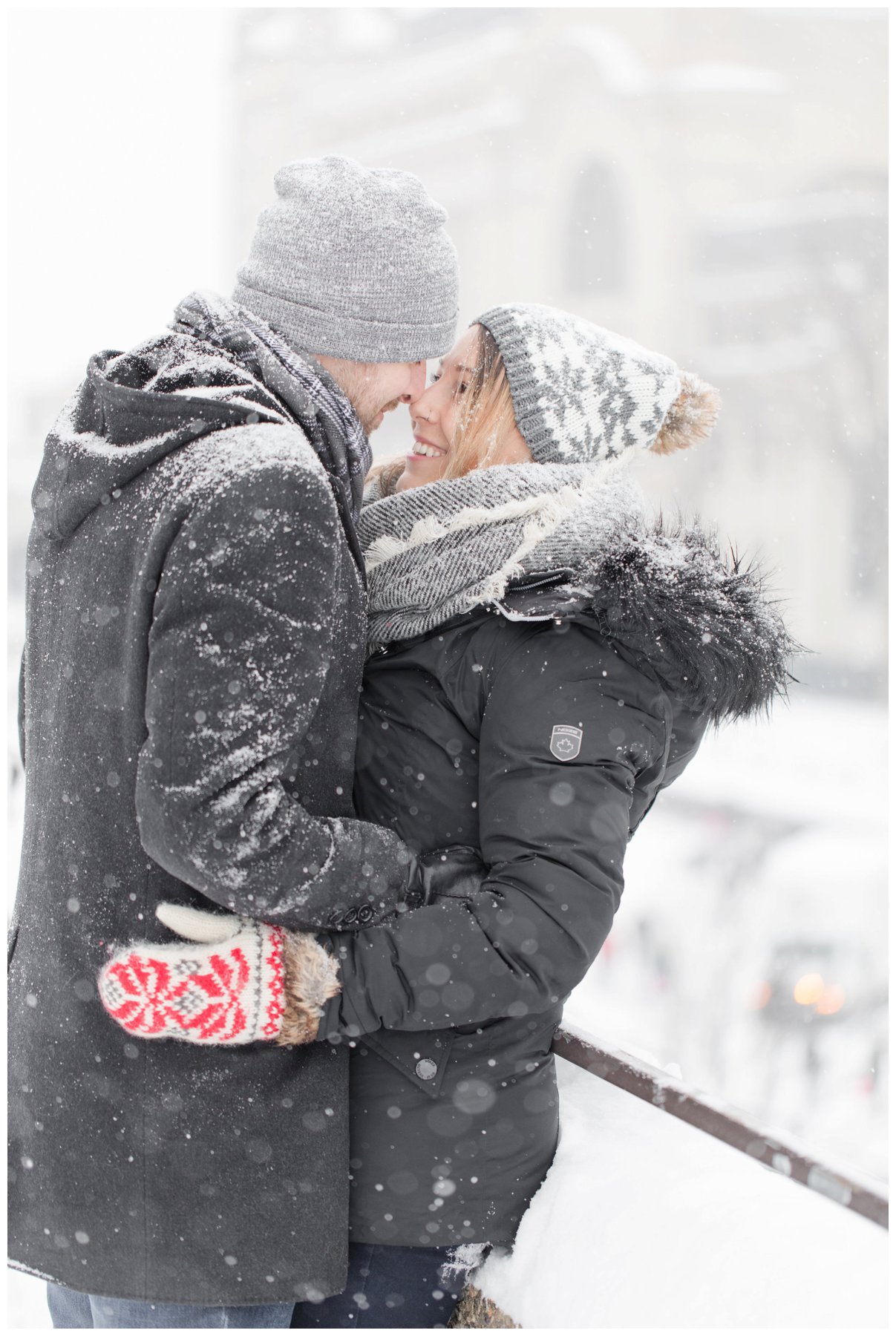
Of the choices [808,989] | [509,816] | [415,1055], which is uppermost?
[509,816]

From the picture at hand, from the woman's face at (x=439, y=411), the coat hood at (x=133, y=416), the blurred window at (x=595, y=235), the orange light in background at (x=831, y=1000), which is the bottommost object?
the orange light in background at (x=831, y=1000)

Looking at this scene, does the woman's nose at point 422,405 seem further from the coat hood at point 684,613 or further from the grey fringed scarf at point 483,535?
the coat hood at point 684,613

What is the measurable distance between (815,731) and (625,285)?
48.9ft

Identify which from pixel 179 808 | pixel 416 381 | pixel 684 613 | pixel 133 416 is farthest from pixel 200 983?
pixel 416 381

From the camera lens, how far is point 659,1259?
60.2 inches

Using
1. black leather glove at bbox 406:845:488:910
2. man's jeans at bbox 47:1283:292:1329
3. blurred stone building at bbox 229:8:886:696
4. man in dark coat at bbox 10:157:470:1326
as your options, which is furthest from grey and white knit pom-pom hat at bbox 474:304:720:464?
blurred stone building at bbox 229:8:886:696

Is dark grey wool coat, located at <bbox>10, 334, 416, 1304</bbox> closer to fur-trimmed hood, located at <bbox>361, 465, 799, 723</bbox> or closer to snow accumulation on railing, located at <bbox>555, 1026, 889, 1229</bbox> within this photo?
fur-trimmed hood, located at <bbox>361, 465, 799, 723</bbox>

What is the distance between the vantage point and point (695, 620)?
5.30 feet

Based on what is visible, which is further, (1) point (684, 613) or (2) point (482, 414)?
(2) point (482, 414)

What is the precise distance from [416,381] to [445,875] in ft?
3.04

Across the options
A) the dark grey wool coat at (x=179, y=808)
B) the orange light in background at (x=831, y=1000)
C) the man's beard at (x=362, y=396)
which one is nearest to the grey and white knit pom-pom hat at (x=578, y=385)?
the man's beard at (x=362, y=396)

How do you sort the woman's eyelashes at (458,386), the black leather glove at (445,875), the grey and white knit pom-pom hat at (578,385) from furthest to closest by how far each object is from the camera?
the woman's eyelashes at (458,386), the grey and white knit pom-pom hat at (578,385), the black leather glove at (445,875)

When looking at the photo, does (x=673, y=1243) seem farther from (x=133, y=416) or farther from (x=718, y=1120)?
(x=133, y=416)

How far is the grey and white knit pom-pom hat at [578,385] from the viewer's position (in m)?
1.94
